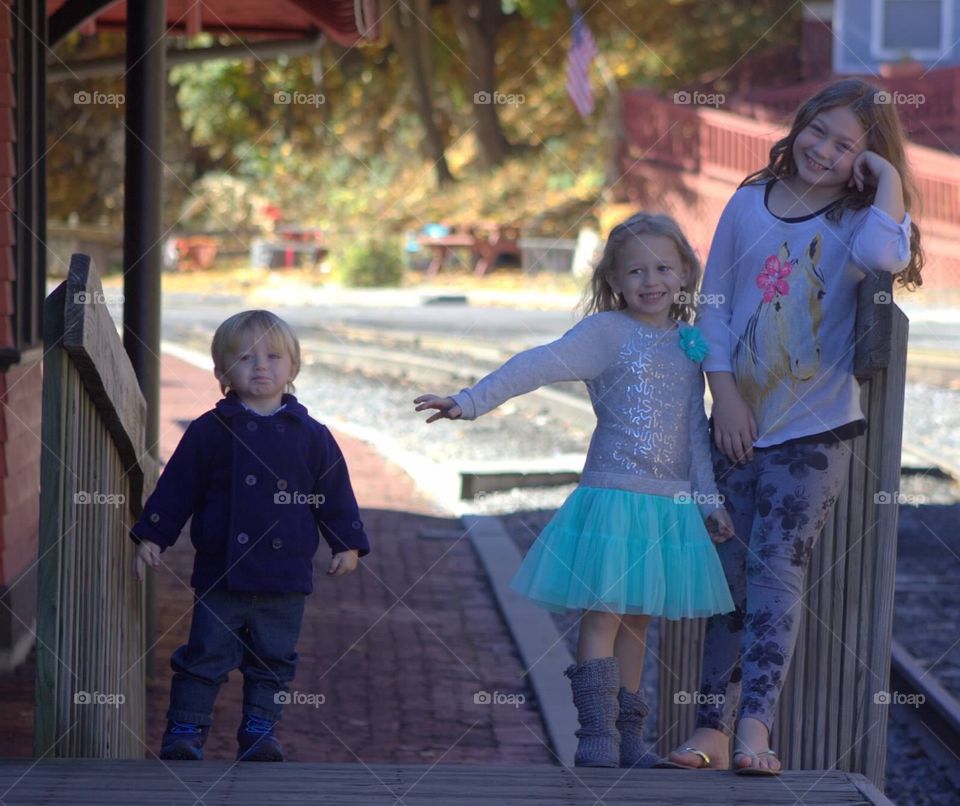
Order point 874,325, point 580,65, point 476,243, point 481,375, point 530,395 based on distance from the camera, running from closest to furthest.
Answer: point 874,325
point 530,395
point 481,375
point 580,65
point 476,243

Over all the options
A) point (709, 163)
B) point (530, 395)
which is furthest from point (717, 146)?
point (530, 395)

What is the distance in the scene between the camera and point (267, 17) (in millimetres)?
10023

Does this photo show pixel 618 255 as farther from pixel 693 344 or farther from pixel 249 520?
pixel 249 520

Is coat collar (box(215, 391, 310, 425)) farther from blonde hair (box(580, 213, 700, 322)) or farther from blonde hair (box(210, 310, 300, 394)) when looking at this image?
blonde hair (box(580, 213, 700, 322))

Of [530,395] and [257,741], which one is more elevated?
[530,395]

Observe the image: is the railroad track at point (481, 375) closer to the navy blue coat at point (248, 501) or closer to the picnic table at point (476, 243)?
the navy blue coat at point (248, 501)

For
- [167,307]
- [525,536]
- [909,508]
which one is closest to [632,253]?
[525,536]

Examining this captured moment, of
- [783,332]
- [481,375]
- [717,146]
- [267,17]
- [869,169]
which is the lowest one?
[783,332]

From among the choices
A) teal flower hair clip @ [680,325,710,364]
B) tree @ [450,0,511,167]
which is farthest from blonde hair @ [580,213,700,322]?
tree @ [450,0,511,167]

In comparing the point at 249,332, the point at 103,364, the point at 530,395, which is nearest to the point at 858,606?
the point at 249,332

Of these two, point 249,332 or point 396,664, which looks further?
point 396,664

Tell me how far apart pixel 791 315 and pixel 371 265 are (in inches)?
939

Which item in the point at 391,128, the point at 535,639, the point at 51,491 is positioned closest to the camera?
the point at 51,491

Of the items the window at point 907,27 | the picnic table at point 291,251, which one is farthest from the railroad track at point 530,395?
the window at point 907,27
